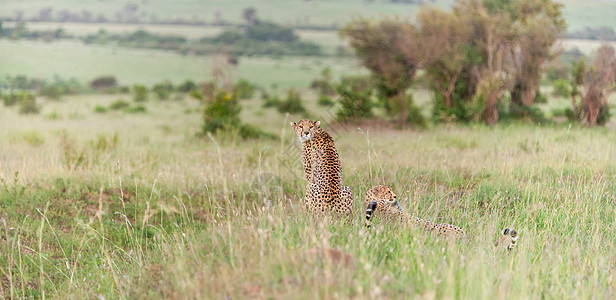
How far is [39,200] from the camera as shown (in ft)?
20.4

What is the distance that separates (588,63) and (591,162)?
7.78 m

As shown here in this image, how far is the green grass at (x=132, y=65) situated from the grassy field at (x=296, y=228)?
157 feet

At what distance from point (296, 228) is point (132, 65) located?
68.6 metres

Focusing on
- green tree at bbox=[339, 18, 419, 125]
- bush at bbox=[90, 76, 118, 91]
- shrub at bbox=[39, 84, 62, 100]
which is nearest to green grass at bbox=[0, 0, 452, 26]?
bush at bbox=[90, 76, 118, 91]

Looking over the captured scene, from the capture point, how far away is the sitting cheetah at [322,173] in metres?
4.29

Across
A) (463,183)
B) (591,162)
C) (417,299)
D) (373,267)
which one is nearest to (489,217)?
(463,183)

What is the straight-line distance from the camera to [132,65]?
225 feet

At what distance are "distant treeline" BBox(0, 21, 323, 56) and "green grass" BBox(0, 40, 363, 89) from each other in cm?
137

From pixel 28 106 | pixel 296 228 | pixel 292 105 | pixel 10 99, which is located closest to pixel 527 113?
pixel 292 105

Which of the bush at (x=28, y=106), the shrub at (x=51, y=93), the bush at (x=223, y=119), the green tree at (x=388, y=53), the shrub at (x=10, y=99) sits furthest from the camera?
the shrub at (x=51, y=93)

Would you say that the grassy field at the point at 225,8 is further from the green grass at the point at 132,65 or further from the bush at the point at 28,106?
the bush at the point at 28,106

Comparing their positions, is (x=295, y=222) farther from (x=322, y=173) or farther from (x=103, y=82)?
(x=103, y=82)

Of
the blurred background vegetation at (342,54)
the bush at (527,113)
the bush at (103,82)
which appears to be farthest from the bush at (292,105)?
the bush at (103,82)

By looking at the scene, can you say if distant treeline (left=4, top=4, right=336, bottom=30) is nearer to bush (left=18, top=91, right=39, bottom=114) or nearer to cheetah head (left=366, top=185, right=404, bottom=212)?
bush (left=18, top=91, right=39, bottom=114)
